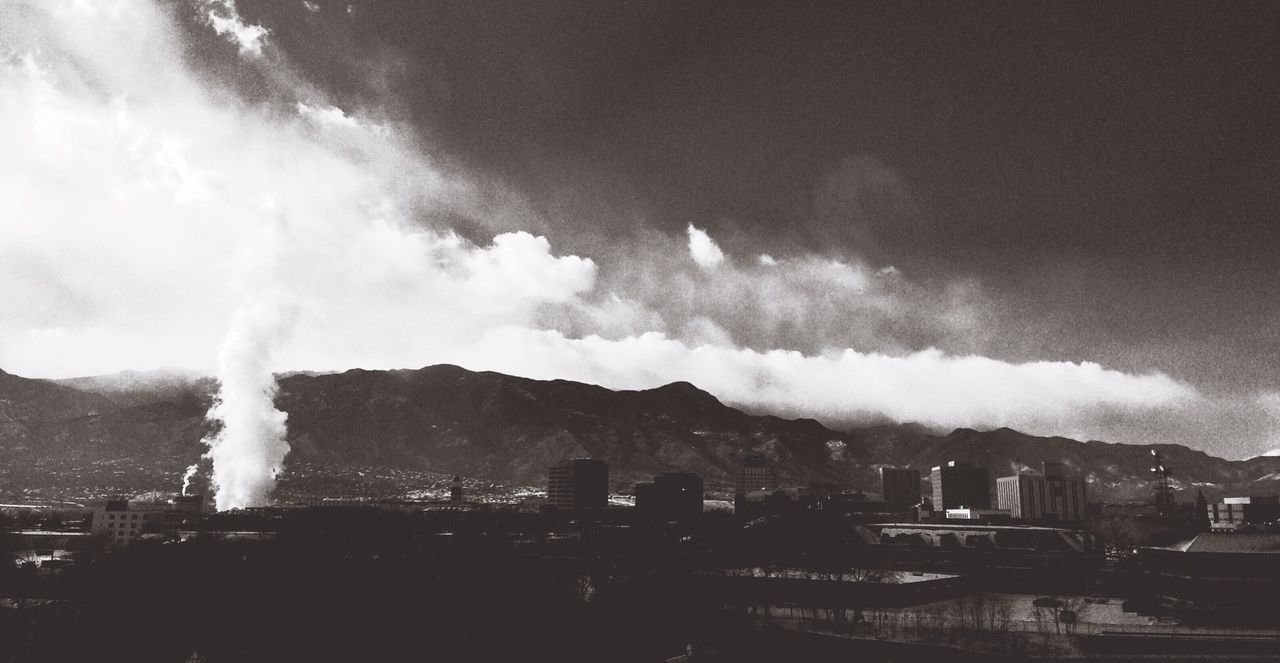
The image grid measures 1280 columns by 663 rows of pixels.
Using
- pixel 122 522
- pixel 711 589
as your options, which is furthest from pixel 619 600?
pixel 122 522

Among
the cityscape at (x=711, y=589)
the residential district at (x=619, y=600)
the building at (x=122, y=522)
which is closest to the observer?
the residential district at (x=619, y=600)

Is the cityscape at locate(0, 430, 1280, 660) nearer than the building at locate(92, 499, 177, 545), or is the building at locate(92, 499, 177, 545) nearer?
the cityscape at locate(0, 430, 1280, 660)

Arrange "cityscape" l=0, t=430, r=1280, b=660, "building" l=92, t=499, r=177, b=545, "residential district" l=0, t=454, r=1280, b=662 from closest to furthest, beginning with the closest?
"residential district" l=0, t=454, r=1280, b=662 → "cityscape" l=0, t=430, r=1280, b=660 → "building" l=92, t=499, r=177, b=545

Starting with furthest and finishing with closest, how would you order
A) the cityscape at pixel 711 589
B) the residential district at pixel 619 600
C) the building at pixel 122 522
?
the building at pixel 122 522
the cityscape at pixel 711 589
the residential district at pixel 619 600

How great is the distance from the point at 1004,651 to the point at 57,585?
95604 mm

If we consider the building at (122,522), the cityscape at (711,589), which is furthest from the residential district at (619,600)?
the building at (122,522)

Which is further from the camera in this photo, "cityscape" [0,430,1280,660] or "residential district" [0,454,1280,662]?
"cityscape" [0,430,1280,660]

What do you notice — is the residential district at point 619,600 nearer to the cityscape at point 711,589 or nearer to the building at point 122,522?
the cityscape at point 711,589

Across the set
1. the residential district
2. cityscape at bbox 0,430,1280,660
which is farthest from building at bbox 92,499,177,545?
the residential district

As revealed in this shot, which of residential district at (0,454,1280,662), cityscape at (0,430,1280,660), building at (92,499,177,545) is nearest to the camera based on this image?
residential district at (0,454,1280,662)

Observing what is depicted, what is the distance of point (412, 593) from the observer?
75500mm

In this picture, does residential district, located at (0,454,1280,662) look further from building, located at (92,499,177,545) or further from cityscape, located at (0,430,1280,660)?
building, located at (92,499,177,545)

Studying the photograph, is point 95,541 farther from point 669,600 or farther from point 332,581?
point 669,600

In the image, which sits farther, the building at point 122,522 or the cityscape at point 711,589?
the building at point 122,522
